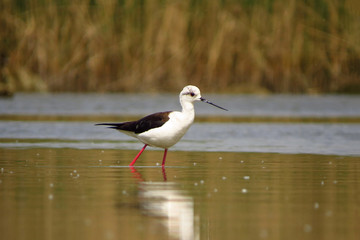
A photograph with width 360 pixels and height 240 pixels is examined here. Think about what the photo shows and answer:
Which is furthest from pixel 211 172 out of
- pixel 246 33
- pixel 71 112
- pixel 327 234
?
pixel 246 33

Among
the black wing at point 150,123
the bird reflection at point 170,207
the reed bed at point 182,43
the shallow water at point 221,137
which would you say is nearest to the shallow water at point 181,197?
the bird reflection at point 170,207

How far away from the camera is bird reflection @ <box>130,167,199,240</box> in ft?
22.7

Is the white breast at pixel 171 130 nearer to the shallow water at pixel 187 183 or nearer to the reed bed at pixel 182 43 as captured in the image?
the shallow water at pixel 187 183

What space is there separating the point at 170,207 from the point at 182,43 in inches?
832

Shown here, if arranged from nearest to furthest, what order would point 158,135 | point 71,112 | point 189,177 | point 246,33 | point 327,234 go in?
point 327,234
point 189,177
point 158,135
point 71,112
point 246,33

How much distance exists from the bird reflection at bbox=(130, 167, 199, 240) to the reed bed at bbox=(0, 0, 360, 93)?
62.8 feet

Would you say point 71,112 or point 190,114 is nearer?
point 190,114

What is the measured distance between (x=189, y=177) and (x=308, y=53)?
19.3 m

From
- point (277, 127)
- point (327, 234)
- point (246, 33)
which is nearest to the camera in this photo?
point (327, 234)

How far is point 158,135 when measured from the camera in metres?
11.9

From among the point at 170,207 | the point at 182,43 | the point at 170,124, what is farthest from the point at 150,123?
the point at 182,43

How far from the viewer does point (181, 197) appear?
860 centimetres

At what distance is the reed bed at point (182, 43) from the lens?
2884cm

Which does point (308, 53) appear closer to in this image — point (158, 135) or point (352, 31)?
point (352, 31)
